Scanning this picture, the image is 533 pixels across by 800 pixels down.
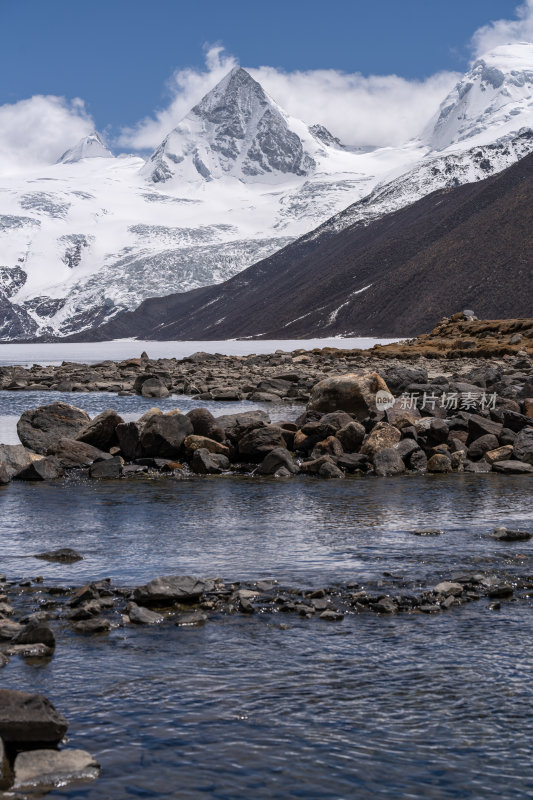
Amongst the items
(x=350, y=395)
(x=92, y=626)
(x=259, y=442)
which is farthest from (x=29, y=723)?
(x=350, y=395)

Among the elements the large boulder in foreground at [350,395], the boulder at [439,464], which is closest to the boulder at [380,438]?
the boulder at [439,464]

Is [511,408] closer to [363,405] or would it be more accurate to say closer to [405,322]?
[363,405]

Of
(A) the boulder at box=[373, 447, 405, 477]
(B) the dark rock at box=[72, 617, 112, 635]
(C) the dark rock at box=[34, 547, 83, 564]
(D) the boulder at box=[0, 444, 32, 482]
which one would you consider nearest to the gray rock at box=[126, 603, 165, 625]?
(B) the dark rock at box=[72, 617, 112, 635]

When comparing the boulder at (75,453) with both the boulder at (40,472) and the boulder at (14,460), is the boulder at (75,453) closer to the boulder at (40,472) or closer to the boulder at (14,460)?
the boulder at (14,460)

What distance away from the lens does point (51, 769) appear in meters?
7.13

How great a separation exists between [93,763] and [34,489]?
48.9 feet

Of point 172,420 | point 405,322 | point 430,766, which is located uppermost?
point 405,322

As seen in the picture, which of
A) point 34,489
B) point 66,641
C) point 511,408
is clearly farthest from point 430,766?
point 511,408

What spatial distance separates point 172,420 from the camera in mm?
25109

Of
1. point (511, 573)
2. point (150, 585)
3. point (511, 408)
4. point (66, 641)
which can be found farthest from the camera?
point (511, 408)

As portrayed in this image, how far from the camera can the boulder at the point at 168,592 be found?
1148cm

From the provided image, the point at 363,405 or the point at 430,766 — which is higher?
the point at 363,405

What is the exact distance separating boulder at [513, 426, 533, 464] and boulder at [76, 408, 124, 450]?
10781 mm

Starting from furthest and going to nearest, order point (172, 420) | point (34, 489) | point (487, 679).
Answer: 1. point (172, 420)
2. point (34, 489)
3. point (487, 679)
